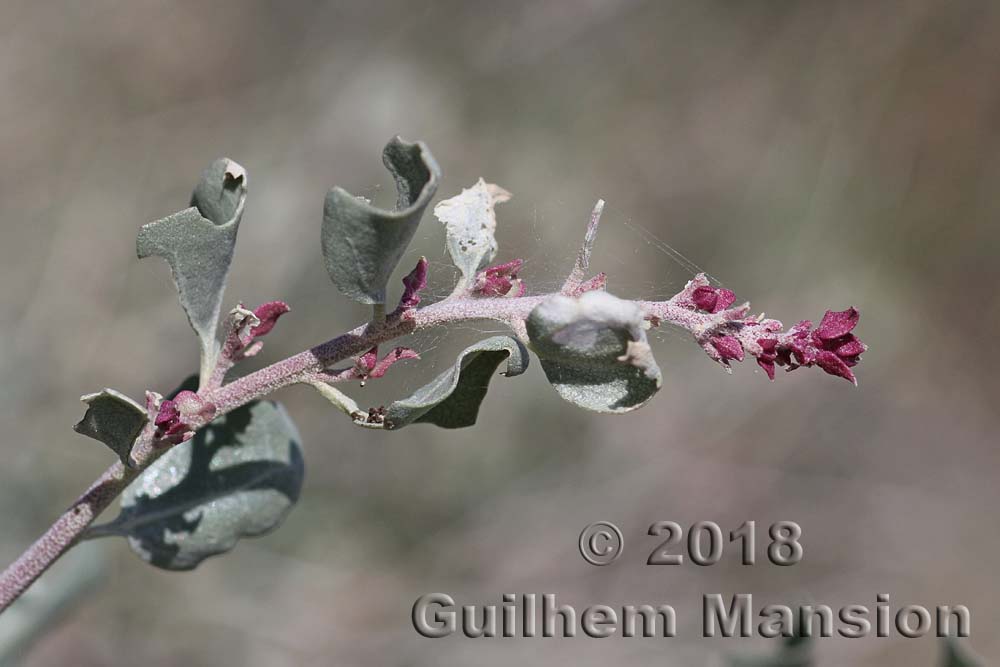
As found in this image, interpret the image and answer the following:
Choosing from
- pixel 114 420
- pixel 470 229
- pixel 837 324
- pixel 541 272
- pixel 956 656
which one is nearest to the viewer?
pixel 114 420

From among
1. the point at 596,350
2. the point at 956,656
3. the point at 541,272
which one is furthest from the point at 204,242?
the point at 541,272

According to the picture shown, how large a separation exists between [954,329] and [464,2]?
3.62 m

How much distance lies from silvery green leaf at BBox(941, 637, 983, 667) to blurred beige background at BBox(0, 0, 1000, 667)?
2343mm

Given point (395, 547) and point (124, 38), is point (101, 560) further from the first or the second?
point (124, 38)

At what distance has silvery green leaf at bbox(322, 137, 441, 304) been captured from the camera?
1020mm

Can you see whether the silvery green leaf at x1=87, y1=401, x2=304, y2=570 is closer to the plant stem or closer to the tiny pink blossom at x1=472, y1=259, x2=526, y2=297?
the plant stem

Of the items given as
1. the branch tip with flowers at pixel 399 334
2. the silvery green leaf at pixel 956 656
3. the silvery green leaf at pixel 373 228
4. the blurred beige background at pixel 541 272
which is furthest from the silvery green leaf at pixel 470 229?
the blurred beige background at pixel 541 272

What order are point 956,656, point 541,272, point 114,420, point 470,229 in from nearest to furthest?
point 114,420 < point 470,229 < point 956,656 < point 541,272

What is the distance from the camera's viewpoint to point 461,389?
1265mm

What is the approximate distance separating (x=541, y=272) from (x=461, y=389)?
2187mm

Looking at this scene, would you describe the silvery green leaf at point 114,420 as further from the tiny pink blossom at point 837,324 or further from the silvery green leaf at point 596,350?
the tiny pink blossom at point 837,324

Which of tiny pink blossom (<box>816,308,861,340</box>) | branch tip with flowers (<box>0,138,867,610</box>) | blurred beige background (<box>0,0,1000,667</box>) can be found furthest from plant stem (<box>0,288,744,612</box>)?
blurred beige background (<box>0,0,1000,667</box>)

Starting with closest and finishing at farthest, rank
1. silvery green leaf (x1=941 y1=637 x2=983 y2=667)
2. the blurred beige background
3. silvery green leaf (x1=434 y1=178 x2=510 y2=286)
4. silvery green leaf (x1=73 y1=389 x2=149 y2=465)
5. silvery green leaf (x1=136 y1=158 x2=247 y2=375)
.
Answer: silvery green leaf (x1=73 y1=389 x2=149 y2=465)
silvery green leaf (x1=136 y1=158 x2=247 y2=375)
silvery green leaf (x1=434 y1=178 x2=510 y2=286)
silvery green leaf (x1=941 y1=637 x2=983 y2=667)
the blurred beige background

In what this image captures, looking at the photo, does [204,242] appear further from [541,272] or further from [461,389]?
[541,272]
